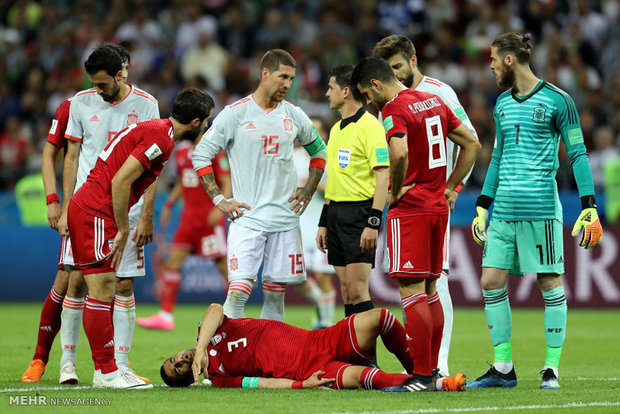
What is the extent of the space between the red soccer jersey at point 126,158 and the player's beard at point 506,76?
2.68 m

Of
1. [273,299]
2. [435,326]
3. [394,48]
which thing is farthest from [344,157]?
[435,326]

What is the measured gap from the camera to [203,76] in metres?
20.4

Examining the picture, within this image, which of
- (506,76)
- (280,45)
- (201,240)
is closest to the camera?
(506,76)

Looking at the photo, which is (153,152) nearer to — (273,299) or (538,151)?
(273,299)

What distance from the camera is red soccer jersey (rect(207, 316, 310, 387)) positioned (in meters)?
7.82

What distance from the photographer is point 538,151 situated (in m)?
7.96

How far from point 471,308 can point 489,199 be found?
8232 mm

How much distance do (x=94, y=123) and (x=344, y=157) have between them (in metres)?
2.18

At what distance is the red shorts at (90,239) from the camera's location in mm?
7535

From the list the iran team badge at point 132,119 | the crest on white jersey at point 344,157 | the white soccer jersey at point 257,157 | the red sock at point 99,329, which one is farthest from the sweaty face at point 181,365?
the crest on white jersey at point 344,157

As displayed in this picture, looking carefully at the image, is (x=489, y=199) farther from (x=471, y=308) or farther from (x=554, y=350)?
(x=471, y=308)

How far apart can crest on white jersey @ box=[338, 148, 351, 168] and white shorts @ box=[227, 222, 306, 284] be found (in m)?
0.75

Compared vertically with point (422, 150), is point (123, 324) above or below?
below

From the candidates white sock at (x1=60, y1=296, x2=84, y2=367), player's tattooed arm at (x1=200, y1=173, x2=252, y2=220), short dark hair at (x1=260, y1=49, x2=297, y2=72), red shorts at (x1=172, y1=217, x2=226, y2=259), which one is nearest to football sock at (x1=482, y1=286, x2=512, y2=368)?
player's tattooed arm at (x1=200, y1=173, x2=252, y2=220)
